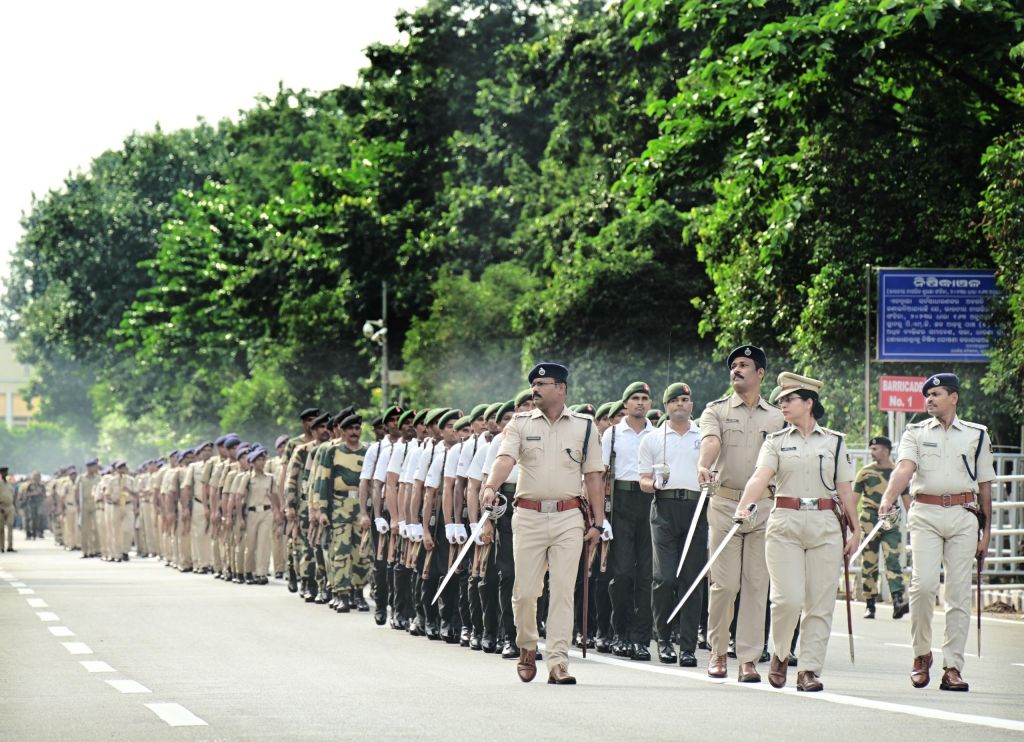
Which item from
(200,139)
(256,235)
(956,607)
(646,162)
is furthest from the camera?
(200,139)

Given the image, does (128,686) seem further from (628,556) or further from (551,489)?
(628,556)

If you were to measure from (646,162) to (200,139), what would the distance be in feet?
208

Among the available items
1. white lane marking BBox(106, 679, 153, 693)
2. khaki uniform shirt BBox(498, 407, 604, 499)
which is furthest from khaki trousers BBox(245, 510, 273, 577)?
khaki uniform shirt BBox(498, 407, 604, 499)

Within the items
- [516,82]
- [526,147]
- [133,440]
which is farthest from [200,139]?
[516,82]

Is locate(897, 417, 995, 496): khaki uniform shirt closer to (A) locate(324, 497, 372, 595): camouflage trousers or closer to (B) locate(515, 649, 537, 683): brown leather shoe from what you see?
(B) locate(515, 649, 537, 683): brown leather shoe

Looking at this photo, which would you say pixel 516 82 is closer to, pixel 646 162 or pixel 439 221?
pixel 439 221

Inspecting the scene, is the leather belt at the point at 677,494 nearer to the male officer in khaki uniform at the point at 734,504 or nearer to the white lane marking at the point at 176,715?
the male officer in khaki uniform at the point at 734,504

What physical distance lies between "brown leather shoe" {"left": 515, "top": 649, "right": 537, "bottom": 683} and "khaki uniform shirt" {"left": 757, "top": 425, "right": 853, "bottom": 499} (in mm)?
1988

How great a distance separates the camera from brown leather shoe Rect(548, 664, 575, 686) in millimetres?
13227

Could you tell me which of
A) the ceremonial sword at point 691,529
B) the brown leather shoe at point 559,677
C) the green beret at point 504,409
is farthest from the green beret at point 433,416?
the brown leather shoe at point 559,677

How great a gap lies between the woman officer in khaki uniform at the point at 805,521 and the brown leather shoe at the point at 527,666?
1639 mm

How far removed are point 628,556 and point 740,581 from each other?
103 inches

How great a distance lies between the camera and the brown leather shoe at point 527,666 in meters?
13.4

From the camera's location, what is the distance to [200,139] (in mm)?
89688
